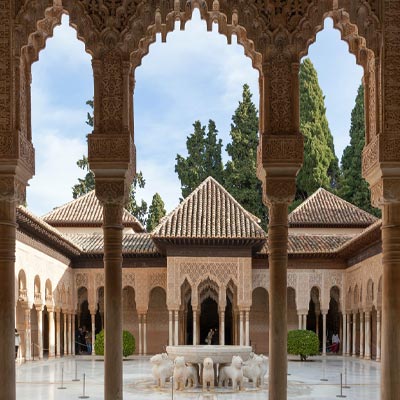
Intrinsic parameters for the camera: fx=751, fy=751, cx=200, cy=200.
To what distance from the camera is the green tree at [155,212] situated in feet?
159

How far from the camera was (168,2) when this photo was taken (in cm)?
803

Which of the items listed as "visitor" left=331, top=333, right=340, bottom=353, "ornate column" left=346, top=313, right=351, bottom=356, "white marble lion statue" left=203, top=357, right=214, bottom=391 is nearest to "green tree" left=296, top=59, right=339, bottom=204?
"visitor" left=331, top=333, right=340, bottom=353

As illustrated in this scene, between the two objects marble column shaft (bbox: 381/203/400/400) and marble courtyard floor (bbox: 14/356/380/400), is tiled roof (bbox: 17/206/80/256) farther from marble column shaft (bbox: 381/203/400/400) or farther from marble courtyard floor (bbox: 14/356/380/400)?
marble column shaft (bbox: 381/203/400/400)

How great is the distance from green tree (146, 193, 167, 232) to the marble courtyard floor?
23274 mm

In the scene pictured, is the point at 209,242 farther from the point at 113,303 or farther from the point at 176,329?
the point at 113,303

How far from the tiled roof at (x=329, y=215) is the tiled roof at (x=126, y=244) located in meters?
7.91

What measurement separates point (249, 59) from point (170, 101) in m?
45.5

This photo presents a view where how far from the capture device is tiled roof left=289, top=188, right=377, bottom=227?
35.0m

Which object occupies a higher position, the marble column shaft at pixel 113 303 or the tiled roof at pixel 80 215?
the tiled roof at pixel 80 215

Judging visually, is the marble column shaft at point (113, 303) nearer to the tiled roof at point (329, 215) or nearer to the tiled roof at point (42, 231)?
the tiled roof at point (42, 231)

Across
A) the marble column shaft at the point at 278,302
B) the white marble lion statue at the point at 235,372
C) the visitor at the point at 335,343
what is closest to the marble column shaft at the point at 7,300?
the marble column shaft at the point at 278,302

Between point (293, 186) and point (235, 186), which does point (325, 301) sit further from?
point (293, 186)

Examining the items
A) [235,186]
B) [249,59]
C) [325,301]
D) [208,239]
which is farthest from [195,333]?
[249,59]

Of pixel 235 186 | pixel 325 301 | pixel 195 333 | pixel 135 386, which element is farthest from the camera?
pixel 235 186
